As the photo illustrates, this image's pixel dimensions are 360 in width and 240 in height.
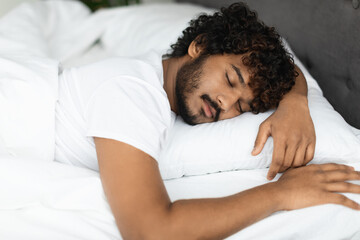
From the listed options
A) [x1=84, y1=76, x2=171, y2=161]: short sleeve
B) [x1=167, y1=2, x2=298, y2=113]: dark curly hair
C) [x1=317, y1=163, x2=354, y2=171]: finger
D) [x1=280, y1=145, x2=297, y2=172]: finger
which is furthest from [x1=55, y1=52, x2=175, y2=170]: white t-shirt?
[x1=317, y1=163, x2=354, y2=171]: finger

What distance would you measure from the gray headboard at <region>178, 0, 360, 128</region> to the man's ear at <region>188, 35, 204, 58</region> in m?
0.52

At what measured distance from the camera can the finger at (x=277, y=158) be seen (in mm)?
1011

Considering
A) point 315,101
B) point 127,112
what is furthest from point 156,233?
point 315,101

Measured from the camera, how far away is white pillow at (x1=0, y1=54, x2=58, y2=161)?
100cm

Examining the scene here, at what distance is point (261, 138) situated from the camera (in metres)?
1.04

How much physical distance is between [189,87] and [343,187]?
586 mm

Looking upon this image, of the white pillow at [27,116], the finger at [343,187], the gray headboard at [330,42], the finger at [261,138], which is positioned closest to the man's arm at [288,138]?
the finger at [261,138]

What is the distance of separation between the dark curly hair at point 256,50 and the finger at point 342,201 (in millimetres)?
374

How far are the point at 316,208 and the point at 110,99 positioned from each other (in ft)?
2.20

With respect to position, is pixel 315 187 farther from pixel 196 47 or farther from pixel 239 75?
pixel 196 47

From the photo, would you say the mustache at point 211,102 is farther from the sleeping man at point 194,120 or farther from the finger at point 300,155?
the finger at point 300,155

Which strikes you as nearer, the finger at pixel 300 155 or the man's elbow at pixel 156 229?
the man's elbow at pixel 156 229

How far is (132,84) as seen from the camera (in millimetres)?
980

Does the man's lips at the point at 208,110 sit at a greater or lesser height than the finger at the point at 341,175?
greater
